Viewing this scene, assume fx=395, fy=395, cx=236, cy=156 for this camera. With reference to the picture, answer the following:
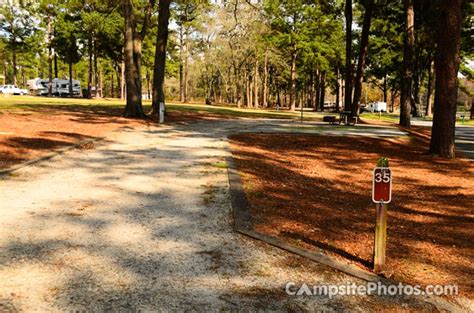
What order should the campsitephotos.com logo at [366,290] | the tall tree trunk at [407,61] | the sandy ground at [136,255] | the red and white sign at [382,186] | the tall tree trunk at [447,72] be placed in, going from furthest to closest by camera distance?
the tall tree trunk at [407,61], the tall tree trunk at [447,72], the red and white sign at [382,186], the campsitephotos.com logo at [366,290], the sandy ground at [136,255]

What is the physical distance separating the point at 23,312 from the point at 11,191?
12.3ft

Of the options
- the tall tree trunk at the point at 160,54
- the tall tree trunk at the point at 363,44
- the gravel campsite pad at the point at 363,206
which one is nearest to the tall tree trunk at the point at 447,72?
the gravel campsite pad at the point at 363,206

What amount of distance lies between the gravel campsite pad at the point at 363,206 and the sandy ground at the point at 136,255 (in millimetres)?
644

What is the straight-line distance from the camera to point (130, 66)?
19750mm

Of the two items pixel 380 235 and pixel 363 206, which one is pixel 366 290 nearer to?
pixel 380 235

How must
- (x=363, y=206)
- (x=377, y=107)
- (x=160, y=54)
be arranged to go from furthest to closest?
(x=377, y=107) → (x=160, y=54) → (x=363, y=206)

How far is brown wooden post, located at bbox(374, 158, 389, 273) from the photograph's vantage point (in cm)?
390

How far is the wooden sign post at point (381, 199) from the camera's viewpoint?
153 inches

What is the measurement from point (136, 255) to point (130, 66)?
17.2m

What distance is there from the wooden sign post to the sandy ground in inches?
15.4

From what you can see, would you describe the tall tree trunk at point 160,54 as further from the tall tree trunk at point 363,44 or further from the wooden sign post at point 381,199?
the wooden sign post at point 381,199

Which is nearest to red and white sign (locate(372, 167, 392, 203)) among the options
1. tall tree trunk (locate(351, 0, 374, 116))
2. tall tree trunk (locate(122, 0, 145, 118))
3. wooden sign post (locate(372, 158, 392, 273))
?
wooden sign post (locate(372, 158, 392, 273))

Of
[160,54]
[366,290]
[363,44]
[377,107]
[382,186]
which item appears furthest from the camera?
[377,107]

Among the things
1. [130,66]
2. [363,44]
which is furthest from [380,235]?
[363,44]
